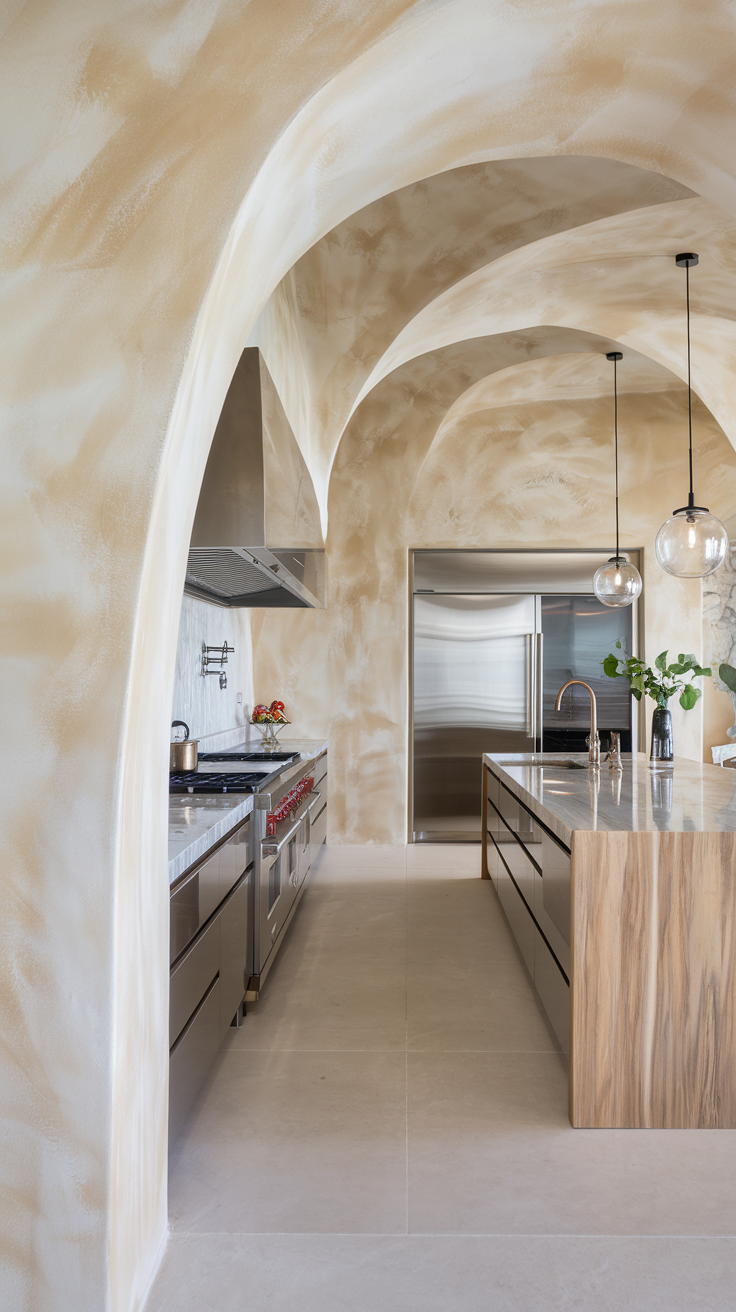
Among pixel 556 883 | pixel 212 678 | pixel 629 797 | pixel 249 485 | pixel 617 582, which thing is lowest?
pixel 556 883

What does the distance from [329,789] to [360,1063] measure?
4.02m

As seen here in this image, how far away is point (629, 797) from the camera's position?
3375mm

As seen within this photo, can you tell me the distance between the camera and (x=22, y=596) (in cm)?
164

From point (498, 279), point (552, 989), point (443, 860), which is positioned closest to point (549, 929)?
point (552, 989)

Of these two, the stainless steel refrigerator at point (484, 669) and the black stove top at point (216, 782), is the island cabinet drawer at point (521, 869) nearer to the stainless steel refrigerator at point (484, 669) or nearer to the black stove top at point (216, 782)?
the black stove top at point (216, 782)

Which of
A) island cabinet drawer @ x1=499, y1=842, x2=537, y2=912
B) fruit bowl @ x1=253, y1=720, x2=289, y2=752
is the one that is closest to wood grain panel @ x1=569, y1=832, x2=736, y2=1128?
island cabinet drawer @ x1=499, y1=842, x2=537, y2=912

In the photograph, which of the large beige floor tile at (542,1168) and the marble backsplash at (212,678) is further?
the marble backsplash at (212,678)

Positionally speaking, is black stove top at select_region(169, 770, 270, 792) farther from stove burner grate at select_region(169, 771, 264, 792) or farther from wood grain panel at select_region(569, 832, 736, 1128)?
wood grain panel at select_region(569, 832, 736, 1128)

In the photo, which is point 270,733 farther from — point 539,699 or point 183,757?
point 183,757

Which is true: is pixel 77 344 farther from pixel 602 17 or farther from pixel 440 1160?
pixel 440 1160

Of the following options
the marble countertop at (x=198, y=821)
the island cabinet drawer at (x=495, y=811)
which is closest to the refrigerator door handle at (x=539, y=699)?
the island cabinet drawer at (x=495, y=811)

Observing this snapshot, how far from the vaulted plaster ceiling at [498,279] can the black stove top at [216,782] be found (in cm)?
161

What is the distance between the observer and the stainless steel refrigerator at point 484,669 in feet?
A: 23.3

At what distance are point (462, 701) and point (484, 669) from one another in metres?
0.31
